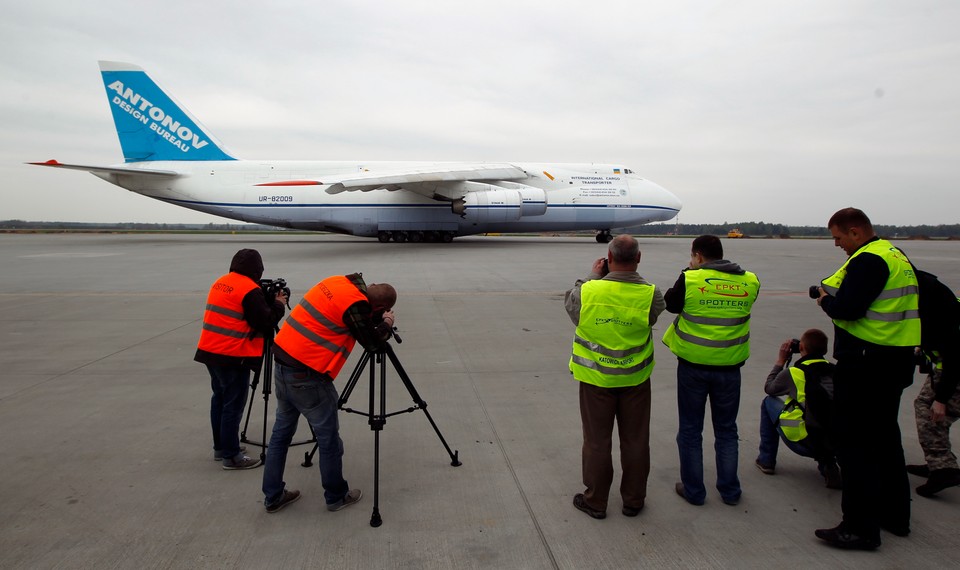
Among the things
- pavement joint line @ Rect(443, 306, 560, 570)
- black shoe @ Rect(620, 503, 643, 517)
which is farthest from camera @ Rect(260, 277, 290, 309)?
black shoe @ Rect(620, 503, 643, 517)

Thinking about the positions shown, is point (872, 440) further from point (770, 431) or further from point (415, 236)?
point (415, 236)

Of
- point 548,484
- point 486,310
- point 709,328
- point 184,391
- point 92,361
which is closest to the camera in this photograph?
point 709,328

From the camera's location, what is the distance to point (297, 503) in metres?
3.27

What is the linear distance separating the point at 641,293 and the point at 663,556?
1.38 m

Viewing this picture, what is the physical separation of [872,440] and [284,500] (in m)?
3.34

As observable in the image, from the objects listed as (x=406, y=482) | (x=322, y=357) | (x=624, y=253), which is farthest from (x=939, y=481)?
(x=322, y=357)

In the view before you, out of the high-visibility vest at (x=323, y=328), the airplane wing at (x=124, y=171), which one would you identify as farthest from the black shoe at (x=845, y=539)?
the airplane wing at (x=124, y=171)

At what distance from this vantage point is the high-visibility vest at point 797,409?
3432mm

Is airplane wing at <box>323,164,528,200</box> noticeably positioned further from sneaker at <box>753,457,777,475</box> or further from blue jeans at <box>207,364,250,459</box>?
sneaker at <box>753,457,777,475</box>

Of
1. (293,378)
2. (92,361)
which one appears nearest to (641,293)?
(293,378)

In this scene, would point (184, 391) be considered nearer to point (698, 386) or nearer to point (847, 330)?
point (698, 386)

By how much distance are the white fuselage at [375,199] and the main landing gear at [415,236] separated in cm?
46

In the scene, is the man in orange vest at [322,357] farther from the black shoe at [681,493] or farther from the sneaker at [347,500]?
the black shoe at [681,493]

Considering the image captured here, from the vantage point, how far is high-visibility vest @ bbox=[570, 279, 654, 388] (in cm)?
311
